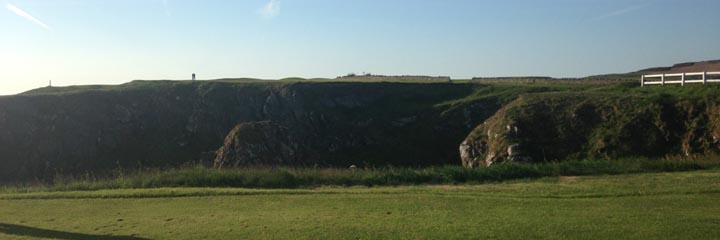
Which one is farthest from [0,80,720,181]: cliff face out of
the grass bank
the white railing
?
the grass bank

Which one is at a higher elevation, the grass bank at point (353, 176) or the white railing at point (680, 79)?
the white railing at point (680, 79)

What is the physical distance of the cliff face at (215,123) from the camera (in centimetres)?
4466

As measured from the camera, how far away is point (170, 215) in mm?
11875

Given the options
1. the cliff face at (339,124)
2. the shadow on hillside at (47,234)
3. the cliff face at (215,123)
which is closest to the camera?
the shadow on hillside at (47,234)

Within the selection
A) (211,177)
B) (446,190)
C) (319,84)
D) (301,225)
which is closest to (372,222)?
(301,225)

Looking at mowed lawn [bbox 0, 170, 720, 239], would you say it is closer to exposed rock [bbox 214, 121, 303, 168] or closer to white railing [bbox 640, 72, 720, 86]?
exposed rock [bbox 214, 121, 303, 168]

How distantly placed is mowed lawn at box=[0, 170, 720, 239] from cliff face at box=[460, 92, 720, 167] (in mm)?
13550

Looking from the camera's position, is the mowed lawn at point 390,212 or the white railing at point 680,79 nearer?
the mowed lawn at point 390,212

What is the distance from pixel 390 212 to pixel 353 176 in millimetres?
6614

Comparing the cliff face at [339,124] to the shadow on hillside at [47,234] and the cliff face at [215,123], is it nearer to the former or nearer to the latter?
the cliff face at [215,123]

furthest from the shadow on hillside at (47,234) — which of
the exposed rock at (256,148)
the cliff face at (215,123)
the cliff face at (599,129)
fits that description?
the cliff face at (215,123)

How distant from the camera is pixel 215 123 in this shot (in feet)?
174

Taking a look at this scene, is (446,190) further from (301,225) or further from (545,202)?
(301,225)

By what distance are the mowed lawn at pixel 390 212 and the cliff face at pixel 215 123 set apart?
22.7 meters
